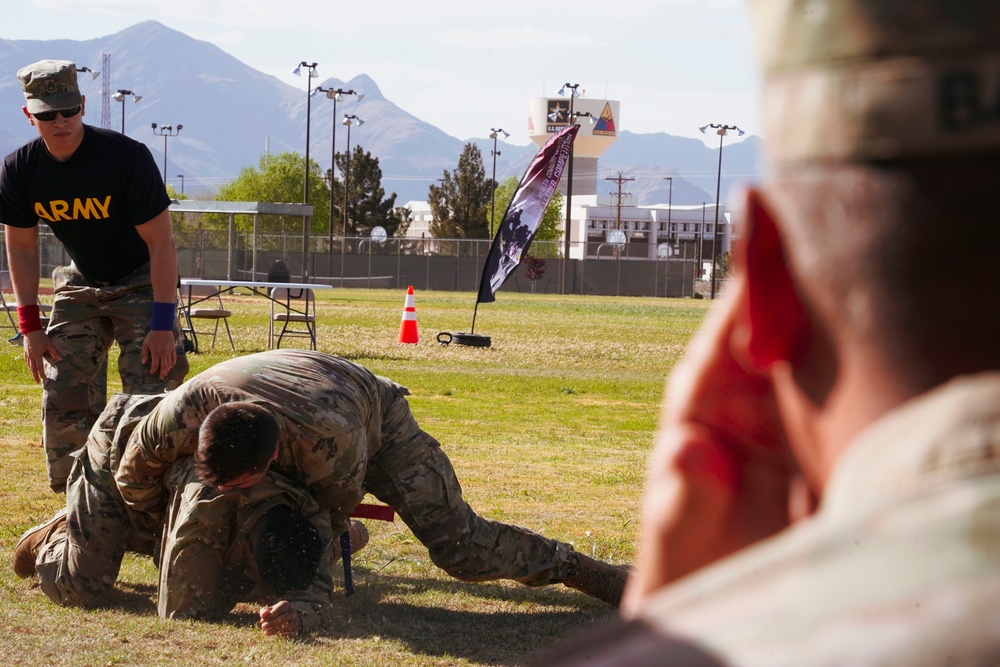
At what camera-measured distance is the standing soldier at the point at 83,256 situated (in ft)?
19.1

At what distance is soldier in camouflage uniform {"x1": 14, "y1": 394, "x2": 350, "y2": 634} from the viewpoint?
4719mm

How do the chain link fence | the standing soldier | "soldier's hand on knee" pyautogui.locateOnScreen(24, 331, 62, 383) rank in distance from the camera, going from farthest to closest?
the chain link fence
"soldier's hand on knee" pyautogui.locateOnScreen(24, 331, 62, 383)
the standing soldier

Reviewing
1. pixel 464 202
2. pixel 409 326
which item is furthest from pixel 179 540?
pixel 464 202

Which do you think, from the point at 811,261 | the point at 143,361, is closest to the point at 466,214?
the point at 143,361

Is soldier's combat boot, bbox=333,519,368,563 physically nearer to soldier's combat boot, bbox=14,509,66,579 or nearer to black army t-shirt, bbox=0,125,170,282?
soldier's combat boot, bbox=14,509,66,579

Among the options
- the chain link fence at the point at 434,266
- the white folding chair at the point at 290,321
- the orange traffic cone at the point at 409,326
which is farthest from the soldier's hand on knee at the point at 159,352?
the chain link fence at the point at 434,266

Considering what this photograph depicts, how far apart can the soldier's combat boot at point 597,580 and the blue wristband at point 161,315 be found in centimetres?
211

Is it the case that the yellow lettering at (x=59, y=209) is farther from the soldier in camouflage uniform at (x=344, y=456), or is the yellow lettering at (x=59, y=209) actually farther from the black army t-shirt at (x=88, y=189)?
the soldier in camouflage uniform at (x=344, y=456)

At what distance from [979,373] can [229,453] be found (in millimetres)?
3965

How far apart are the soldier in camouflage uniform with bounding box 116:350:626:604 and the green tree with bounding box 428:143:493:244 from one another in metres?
75.9

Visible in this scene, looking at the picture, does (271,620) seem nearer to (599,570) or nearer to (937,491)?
(599,570)

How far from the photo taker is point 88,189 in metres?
5.84

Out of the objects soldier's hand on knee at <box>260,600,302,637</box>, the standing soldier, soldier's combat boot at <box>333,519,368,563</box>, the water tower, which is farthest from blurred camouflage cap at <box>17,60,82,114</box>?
the water tower

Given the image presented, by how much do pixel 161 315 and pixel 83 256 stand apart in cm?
50
